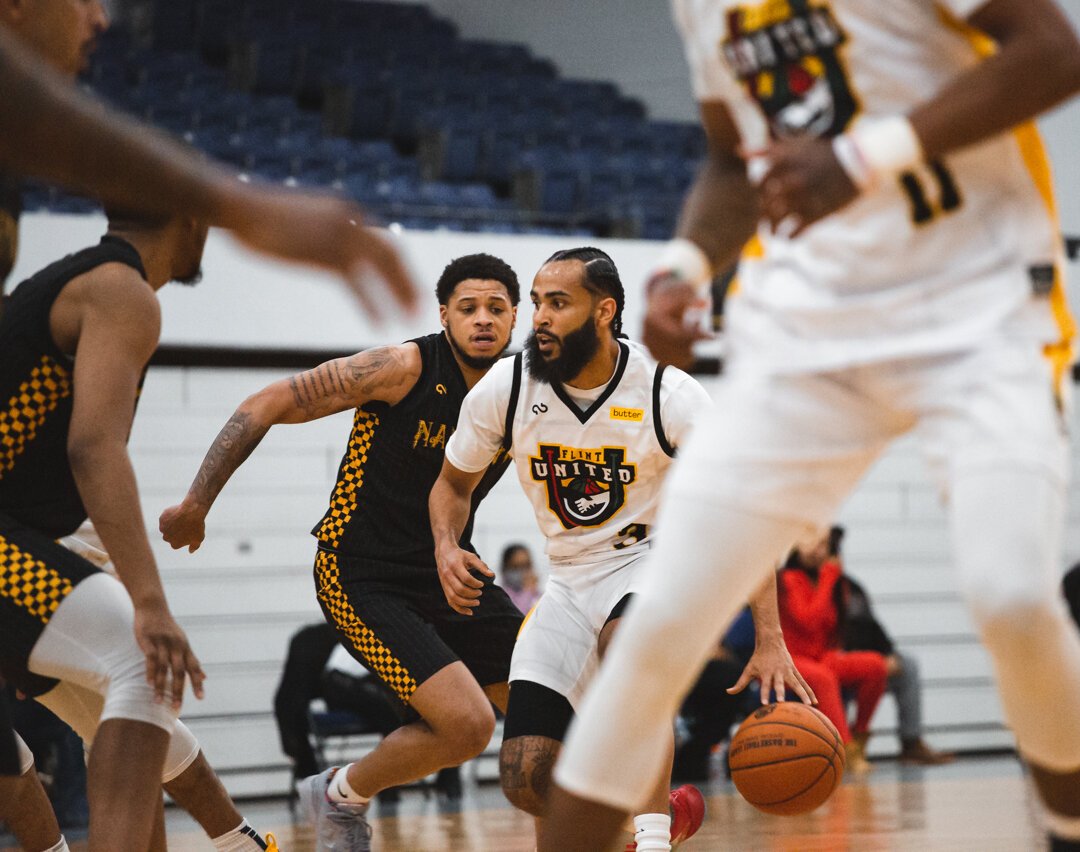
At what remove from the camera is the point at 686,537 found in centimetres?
246

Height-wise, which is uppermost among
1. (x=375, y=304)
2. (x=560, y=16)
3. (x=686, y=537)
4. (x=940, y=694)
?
(x=560, y=16)

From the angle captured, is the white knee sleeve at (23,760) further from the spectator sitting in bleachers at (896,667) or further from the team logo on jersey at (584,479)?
the spectator sitting in bleachers at (896,667)

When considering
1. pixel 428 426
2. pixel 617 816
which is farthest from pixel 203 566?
pixel 617 816

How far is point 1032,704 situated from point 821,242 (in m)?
0.89

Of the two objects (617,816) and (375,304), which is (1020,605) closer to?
(617,816)

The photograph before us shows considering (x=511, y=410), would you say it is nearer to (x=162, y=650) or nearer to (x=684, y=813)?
(x=684, y=813)

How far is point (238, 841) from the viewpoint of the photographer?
169 inches

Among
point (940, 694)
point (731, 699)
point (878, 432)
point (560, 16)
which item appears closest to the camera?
point (878, 432)

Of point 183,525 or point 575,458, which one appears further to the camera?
point 575,458

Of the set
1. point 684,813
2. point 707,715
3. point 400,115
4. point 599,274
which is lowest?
point 707,715

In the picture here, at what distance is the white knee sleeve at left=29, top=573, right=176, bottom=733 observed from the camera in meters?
3.12

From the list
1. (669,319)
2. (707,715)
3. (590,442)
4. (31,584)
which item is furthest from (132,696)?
(707,715)

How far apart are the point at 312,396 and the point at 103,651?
90.9 inches

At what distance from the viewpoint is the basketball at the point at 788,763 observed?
4.69m
